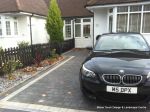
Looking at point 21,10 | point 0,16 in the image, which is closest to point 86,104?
point 21,10

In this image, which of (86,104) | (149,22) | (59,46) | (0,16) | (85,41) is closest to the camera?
(86,104)

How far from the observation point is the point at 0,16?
Result: 48.5 feet

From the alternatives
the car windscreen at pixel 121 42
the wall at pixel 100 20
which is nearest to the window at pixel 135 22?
the wall at pixel 100 20

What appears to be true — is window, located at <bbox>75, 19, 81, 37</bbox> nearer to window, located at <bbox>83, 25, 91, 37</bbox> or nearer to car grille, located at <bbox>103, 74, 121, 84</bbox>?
window, located at <bbox>83, 25, 91, 37</bbox>

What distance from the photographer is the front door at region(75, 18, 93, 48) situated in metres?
18.2

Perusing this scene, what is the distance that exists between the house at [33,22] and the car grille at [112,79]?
11556mm

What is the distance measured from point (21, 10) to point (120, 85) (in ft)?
41.3

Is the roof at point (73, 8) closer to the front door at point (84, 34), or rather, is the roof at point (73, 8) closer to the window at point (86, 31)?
the front door at point (84, 34)

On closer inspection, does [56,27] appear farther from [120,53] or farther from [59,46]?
[120,53]

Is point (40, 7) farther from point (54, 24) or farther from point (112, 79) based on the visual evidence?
point (112, 79)

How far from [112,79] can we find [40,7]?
17312 mm

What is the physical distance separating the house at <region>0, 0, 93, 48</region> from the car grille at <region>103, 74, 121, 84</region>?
37.9ft

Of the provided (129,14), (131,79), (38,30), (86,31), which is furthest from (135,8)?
(38,30)

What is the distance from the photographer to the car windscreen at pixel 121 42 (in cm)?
532
